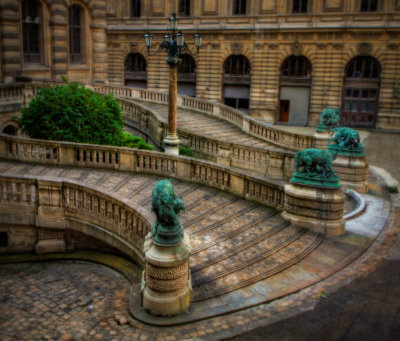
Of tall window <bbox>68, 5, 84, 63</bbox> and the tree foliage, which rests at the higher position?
tall window <bbox>68, 5, 84, 63</bbox>

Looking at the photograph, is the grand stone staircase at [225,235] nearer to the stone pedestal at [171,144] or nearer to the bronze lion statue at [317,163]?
the bronze lion statue at [317,163]

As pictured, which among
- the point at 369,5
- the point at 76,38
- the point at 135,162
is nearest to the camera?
the point at 135,162

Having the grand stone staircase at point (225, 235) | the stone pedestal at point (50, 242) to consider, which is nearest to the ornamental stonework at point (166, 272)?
the grand stone staircase at point (225, 235)

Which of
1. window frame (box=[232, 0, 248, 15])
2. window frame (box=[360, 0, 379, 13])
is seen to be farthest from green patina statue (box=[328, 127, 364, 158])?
window frame (box=[232, 0, 248, 15])

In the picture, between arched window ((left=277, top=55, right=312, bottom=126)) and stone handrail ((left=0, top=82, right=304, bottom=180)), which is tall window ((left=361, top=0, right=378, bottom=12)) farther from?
stone handrail ((left=0, top=82, right=304, bottom=180))

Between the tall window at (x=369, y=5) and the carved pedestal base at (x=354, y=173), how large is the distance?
20311 millimetres

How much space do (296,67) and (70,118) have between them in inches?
896

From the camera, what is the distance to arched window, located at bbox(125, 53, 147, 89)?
40.2m

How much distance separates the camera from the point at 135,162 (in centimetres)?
1512

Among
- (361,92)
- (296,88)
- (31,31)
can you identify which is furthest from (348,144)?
(31,31)

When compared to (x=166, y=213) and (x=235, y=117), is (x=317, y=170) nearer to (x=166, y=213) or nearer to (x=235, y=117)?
(x=166, y=213)

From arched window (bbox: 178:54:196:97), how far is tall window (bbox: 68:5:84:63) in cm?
841

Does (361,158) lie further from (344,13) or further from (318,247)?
(344,13)

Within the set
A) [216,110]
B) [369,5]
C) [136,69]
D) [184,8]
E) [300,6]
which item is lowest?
[216,110]
